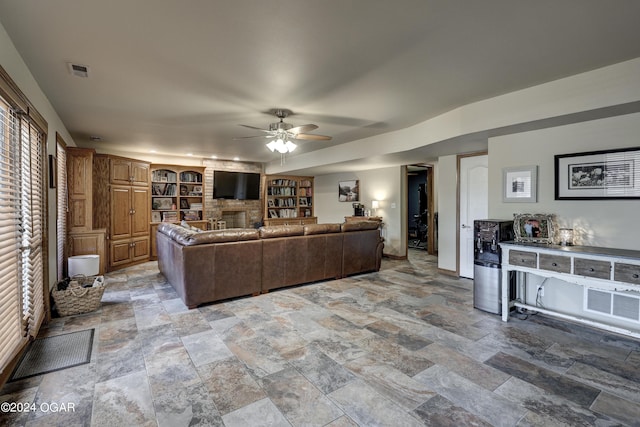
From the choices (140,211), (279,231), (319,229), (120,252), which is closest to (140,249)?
(120,252)

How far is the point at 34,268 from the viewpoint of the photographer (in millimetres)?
2863

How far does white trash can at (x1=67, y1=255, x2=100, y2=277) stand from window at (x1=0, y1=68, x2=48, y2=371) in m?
1.46

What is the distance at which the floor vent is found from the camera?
112 inches

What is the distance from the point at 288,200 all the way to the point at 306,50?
23.1ft

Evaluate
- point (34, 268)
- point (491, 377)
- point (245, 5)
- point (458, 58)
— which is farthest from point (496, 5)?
Result: point (34, 268)

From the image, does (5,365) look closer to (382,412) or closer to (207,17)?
(382,412)

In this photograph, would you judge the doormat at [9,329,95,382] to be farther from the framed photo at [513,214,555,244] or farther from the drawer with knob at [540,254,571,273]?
the framed photo at [513,214,555,244]

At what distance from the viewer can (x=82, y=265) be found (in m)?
4.47

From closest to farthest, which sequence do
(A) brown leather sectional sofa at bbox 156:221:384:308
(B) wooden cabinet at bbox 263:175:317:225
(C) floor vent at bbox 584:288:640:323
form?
(C) floor vent at bbox 584:288:640:323 → (A) brown leather sectional sofa at bbox 156:221:384:308 → (B) wooden cabinet at bbox 263:175:317:225

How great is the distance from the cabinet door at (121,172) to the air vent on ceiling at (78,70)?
3.28 metres

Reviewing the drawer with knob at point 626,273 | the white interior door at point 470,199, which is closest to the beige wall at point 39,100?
the drawer with knob at point 626,273

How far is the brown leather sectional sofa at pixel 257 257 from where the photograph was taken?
3691mm

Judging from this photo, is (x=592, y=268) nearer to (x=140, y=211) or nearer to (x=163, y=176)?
(x=140, y=211)

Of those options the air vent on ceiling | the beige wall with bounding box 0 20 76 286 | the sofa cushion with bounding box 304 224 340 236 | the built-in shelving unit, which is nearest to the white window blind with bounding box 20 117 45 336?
the beige wall with bounding box 0 20 76 286
